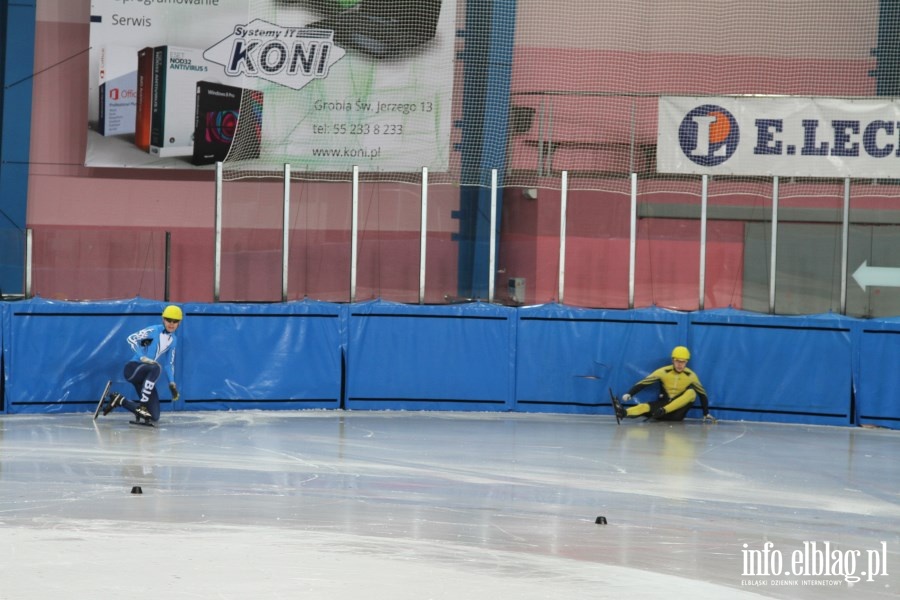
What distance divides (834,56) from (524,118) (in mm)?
5584

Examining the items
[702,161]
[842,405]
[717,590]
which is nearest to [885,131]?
[702,161]

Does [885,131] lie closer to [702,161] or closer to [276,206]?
[702,161]

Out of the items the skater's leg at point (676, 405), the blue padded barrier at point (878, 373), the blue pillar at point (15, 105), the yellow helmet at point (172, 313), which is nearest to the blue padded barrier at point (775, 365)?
the blue padded barrier at point (878, 373)

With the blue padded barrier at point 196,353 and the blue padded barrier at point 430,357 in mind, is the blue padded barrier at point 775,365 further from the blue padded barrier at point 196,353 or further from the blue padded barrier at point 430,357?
the blue padded barrier at point 196,353

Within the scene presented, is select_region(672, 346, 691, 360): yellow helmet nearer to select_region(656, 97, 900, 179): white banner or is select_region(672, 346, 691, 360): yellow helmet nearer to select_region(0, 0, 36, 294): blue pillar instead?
select_region(656, 97, 900, 179): white banner

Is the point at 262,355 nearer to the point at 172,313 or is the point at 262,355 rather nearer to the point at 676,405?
the point at 172,313

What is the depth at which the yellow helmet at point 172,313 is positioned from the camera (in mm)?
15897

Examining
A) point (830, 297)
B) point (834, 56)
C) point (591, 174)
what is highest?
point (834, 56)

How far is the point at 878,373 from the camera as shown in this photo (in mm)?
17141

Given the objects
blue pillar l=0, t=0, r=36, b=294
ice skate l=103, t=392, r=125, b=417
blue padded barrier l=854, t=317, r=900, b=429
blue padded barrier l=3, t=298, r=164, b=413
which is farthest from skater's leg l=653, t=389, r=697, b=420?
blue pillar l=0, t=0, r=36, b=294

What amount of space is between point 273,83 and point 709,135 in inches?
293

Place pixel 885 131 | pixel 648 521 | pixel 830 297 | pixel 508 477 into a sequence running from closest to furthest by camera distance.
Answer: pixel 648 521
pixel 508 477
pixel 885 131
pixel 830 297

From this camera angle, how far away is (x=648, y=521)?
10430 mm

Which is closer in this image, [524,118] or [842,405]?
[842,405]
